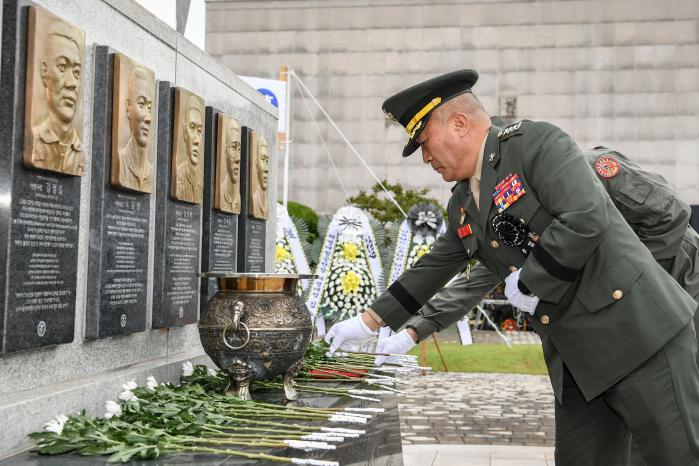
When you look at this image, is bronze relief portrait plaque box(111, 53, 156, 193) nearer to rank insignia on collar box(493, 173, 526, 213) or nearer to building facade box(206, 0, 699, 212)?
rank insignia on collar box(493, 173, 526, 213)

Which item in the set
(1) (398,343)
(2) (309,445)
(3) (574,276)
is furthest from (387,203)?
(2) (309,445)

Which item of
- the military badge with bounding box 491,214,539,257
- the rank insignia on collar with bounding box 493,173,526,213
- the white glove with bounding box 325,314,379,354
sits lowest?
the white glove with bounding box 325,314,379,354

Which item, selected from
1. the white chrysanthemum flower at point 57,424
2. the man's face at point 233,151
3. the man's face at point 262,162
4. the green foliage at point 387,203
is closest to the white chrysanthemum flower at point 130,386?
the white chrysanthemum flower at point 57,424

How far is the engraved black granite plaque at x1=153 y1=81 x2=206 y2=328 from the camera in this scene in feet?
13.9

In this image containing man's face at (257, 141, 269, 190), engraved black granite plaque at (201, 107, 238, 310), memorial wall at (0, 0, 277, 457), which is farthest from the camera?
man's face at (257, 141, 269, 190)

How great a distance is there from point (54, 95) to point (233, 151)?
202cm

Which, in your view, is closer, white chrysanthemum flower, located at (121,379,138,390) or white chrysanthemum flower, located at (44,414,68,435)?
white chrysanthemum flower, located at (44,414,68,435)

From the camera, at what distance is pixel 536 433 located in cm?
787

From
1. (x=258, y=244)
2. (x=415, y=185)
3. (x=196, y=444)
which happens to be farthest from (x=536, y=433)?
(x=415, y=185)

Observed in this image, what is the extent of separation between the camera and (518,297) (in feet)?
10.8

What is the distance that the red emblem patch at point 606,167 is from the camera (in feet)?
14.2

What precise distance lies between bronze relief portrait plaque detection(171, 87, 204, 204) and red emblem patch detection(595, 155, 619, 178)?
6.89ft

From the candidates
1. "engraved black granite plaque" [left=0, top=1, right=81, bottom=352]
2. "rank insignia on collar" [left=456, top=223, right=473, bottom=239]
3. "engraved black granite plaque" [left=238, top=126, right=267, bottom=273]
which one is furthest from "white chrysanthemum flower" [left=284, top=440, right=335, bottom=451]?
"engraved black granite plaque" [left=238, top=126, right=267, bottom=273]

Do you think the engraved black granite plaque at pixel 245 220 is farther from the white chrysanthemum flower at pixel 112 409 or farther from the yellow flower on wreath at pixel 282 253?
the yellow flower on wreath at pixel 282 253
